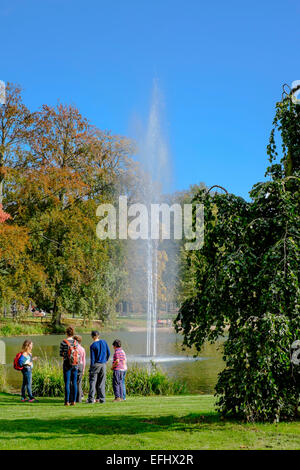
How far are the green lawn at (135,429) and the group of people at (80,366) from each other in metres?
0.64

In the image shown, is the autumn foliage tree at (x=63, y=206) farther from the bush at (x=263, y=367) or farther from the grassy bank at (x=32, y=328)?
the bush at (x=263, y=367)

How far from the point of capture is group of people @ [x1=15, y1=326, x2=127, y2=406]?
9883 millimetres

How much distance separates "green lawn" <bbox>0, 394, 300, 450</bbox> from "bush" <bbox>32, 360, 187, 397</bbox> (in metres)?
2.72

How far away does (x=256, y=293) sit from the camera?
700cm

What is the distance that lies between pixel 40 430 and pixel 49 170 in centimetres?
2165

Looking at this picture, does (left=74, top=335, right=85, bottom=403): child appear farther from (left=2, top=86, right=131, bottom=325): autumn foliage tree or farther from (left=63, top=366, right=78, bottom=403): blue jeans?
(left=2, top=86, right=131, bottom=325): autumn foliage tree

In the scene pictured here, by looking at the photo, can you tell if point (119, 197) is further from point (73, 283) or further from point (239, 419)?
point (239, 419)

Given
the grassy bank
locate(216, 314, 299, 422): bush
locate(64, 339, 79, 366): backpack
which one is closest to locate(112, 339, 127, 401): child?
locate(64, 339, 79, 366): backpack

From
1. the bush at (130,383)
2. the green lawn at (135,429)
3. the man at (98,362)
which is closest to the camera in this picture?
the green lawn at (135,429)

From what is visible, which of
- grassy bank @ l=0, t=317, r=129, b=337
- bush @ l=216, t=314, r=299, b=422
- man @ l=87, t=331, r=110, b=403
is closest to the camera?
bush @ l=216, t=314, r=299, b=422

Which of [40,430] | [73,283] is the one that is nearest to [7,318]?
[73,283]

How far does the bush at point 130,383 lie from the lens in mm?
12484

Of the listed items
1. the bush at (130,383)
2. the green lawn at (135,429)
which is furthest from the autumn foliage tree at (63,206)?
the green lawn at (135,429)

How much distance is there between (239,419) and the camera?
757 centimetres
